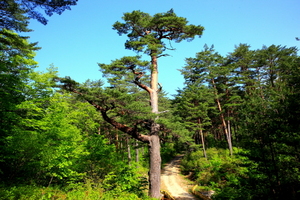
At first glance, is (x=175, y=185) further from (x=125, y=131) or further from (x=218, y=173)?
(x=125, y=131)

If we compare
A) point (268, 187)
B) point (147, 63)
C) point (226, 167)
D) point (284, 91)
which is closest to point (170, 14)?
point (147, 63)

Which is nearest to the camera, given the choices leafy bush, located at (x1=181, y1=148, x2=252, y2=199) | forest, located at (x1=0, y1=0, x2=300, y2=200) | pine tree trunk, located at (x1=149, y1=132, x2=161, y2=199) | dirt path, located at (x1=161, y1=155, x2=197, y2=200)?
forest, located at (x1=0, y1=0, x2=300, y2=200)

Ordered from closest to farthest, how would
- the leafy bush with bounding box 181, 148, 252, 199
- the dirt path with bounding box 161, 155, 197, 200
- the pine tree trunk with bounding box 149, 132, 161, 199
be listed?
1. the pine tree trunk with bounding box 149, 132, 161, 199
2. the leafy bush with bounding box 181, 148, 252, 199
3. the dirt path with bounding box 161, 155, 197, 200

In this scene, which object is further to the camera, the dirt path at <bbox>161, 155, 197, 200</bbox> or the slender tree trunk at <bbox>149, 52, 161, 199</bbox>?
the dirt path at <bbox>161, 155, 197, 200</bbox>

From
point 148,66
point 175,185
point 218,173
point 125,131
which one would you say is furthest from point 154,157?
point 218,173

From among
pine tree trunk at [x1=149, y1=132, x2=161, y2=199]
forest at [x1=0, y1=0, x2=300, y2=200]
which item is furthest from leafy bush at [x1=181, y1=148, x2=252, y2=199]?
pine tree trunk at [x1=149, y1=132, x2=161, y2=199]

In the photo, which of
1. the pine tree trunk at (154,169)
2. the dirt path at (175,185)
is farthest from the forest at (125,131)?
the dirt path at (175,185)

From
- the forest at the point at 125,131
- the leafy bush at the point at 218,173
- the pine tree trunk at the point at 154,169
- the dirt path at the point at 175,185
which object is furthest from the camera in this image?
the dirt path at the point at 175,185

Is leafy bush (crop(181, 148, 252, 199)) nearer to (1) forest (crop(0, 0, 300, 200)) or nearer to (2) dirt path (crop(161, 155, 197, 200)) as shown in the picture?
(1) forest (crop(0, 0, 300, 200))

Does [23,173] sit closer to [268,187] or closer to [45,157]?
[45,157]

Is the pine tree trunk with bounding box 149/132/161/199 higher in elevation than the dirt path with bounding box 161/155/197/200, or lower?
higher

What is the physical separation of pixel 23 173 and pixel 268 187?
11.4 m

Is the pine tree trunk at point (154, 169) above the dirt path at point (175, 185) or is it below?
above

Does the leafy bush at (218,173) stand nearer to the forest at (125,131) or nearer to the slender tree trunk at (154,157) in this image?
the forest at (125,131)
